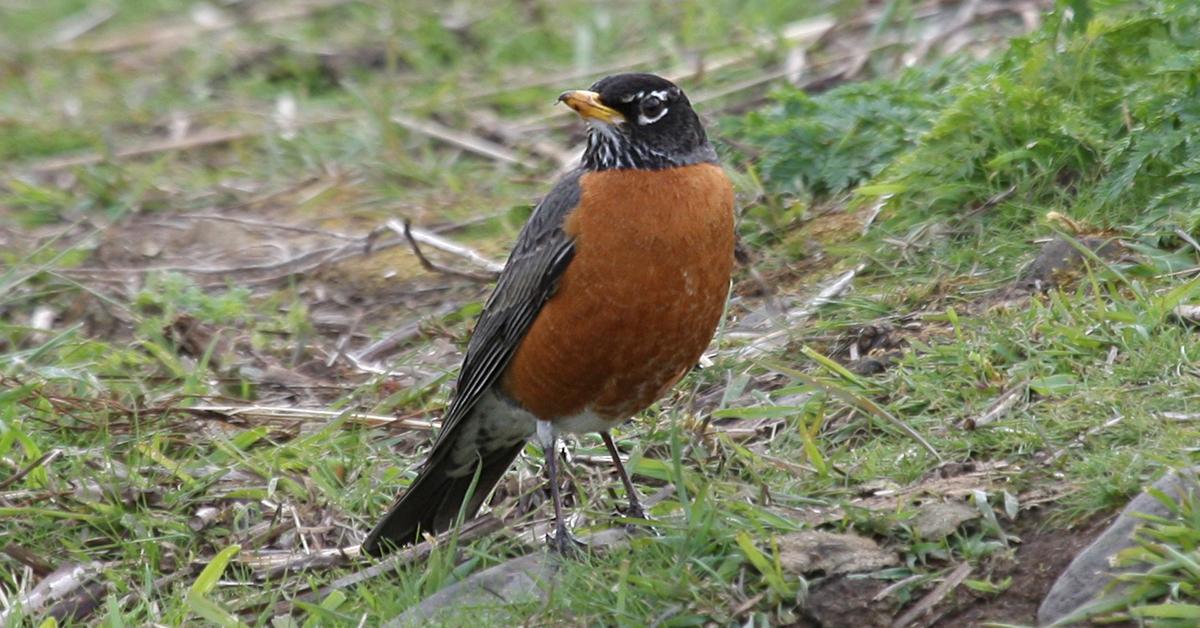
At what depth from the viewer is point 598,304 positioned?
4531mm

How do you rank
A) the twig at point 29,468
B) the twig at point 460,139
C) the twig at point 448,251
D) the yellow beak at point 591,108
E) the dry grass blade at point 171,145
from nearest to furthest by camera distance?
the yellow beak at point 591,108 → the twig at point 29,468 → the twig at point 448,251 → the twig at point 460,139 → the dry grass blade at point 171,145

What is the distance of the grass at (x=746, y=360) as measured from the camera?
14.0 ft

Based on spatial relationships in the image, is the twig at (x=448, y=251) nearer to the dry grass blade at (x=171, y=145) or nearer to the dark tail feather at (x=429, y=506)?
the dark tail feather at (x=429, y=506)

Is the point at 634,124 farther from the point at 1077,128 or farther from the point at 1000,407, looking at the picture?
the point at 1077,128

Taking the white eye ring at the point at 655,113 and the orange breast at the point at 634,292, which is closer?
the orange breast at the point at 634,292

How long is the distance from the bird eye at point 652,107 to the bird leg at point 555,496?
945mm

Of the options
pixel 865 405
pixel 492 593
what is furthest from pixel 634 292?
pixel 492 593

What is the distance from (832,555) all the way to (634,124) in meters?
1.41

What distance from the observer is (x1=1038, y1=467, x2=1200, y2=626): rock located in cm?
371

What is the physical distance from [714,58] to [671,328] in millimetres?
4331

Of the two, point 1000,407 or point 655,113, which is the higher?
point 655,113

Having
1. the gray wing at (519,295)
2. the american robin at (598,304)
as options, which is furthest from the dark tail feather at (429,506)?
the gray wing at (519,295)

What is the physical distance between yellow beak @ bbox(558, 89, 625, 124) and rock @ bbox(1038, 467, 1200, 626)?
1.82 meters

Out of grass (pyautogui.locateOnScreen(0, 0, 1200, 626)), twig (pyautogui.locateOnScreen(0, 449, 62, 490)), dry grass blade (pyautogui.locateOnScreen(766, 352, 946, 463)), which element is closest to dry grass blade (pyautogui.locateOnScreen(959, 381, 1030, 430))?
grass (pyautogui.locateOnScreen(0, 0, 1200, 626))
